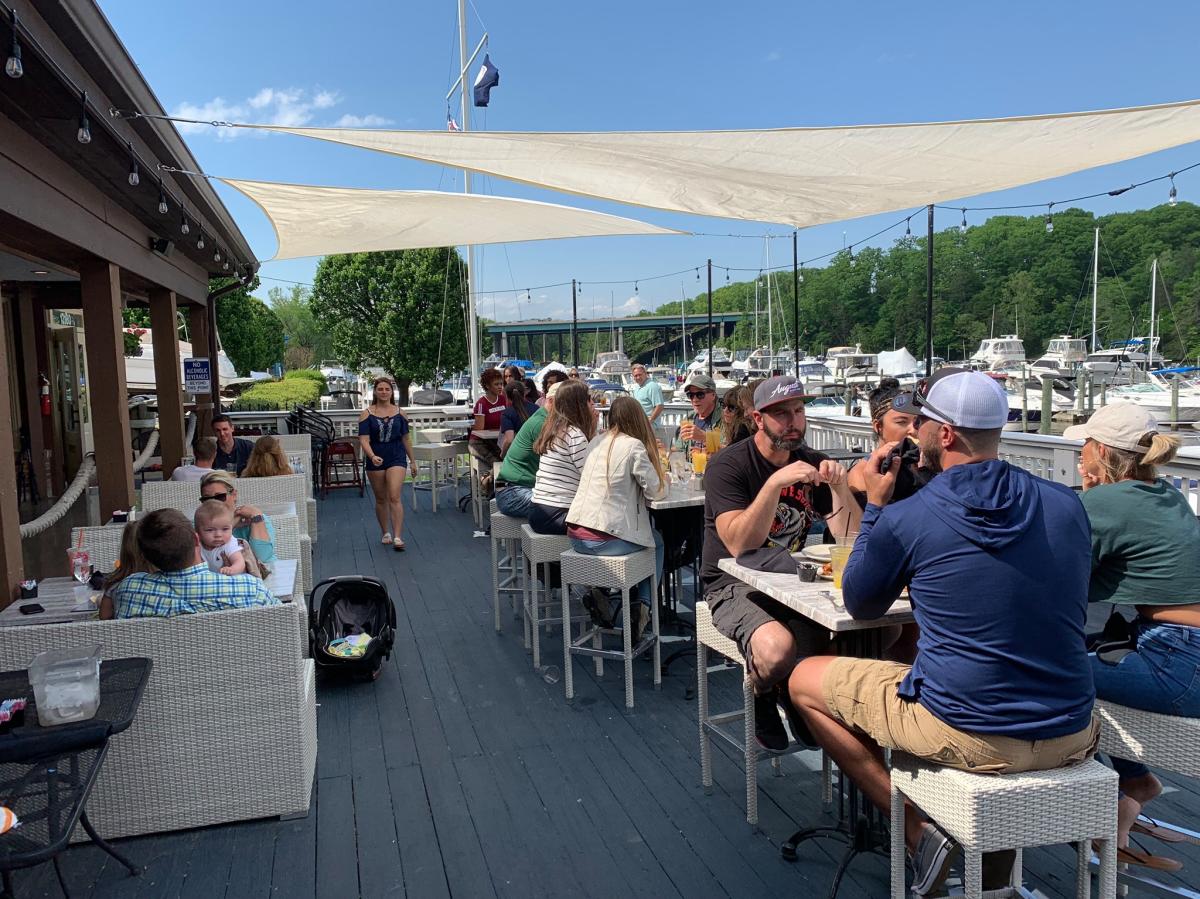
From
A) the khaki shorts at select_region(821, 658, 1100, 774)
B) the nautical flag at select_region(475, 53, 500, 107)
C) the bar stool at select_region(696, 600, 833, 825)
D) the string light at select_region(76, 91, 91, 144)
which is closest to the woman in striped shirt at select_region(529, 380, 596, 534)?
the bar stool at select_region(696, 600, 833, 825)

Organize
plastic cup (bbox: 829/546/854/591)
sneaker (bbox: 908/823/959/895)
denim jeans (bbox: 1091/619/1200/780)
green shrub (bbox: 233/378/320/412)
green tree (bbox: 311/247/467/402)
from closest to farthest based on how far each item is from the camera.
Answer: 1. sneaker (bbox: 908/823/959/895)
2. denim jeans (bbox: 1091/619/1200/780)
3. plastic cup (bbox: 829/546/854/591)
4. green shrub (bbox: 233/378/320/412)
5. green tree (bbox: 311/247/467/402)

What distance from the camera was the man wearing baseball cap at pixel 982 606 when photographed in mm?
1776

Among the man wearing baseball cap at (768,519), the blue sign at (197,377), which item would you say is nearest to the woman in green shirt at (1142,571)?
the man wearing baseball cap at (768,519)

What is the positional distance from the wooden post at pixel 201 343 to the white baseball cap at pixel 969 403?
394 inches

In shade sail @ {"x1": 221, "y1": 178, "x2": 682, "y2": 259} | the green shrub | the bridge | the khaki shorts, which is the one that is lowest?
the khaki shorts

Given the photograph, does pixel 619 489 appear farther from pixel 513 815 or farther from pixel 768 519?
pixel 513 815

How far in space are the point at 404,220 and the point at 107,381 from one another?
259 centimetres

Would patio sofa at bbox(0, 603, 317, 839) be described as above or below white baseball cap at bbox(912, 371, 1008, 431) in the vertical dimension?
below

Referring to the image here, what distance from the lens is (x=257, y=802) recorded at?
9.02ft

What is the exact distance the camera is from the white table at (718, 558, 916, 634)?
2.22m

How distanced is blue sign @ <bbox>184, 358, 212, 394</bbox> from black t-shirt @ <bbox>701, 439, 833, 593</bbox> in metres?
7.92

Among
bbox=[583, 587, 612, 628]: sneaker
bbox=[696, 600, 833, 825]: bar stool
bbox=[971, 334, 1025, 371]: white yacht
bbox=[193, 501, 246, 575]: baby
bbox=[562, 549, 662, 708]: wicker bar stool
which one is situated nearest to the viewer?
bbox=[696, 600, 833, 825]: bar stool

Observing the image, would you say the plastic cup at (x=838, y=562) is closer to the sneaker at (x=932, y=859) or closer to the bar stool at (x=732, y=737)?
the bar stool at (x=732, y=737)

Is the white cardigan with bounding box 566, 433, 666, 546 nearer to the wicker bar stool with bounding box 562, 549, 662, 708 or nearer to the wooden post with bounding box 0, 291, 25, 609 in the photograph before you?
the wicker bar stool with bounding box 562, 549, 662, 708
